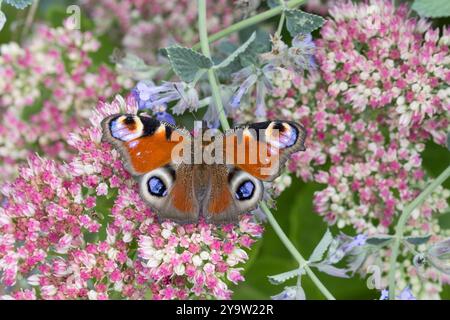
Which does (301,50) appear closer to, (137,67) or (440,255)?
(137,67)

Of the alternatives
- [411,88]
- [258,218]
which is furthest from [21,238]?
[411,88]

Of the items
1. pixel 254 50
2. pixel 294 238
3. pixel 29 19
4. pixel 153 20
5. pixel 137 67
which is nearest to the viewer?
pixel 254 50

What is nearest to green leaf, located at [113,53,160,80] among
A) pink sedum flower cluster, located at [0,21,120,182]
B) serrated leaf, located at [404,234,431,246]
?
pink sedum flower cluster, located at [0,21,120,182]

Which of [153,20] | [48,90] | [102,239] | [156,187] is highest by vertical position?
[153,20]

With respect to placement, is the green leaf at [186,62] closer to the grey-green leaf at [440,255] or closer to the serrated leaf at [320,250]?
the serrated leaf at [320,250]

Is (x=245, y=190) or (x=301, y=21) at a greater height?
(x=301, y=21)

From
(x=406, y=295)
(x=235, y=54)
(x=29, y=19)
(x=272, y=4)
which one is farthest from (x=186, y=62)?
(x=29, y=19)

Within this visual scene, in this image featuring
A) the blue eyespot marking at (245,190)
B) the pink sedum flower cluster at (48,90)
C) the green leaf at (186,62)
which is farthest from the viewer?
the pink sedum flower cluster at (48,90)

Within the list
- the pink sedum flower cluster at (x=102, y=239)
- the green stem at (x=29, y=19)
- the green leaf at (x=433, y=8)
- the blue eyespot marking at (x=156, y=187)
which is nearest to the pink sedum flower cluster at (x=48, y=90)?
the green stem at (x=29, y=19)
